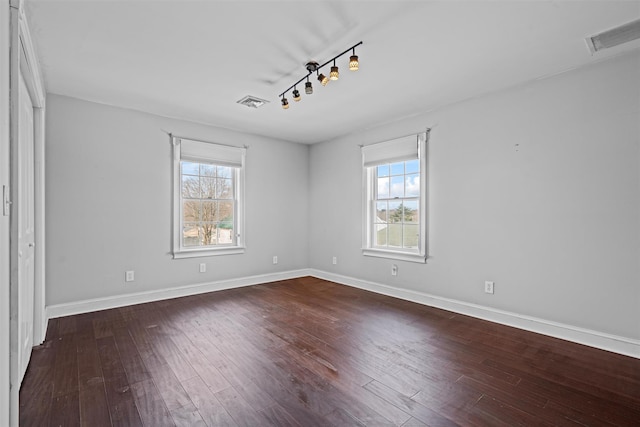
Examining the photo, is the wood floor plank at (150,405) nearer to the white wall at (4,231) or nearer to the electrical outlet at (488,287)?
the white wall at (4,231)

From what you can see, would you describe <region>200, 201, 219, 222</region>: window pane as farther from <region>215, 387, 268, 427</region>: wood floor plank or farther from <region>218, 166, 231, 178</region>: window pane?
<region>215, 387, 268, 427</region>: wood floor plank

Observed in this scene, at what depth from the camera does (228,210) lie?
16.5ft

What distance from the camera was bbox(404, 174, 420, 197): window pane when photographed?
169 inches

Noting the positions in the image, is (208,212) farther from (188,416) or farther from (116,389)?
(188,416)

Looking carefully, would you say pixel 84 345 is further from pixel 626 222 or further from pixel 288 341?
pixel 626 222

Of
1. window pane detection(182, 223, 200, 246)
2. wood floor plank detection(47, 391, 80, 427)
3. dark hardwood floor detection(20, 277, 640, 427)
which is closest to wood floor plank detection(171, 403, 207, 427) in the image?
dark hardwood floor detection(20, 277, 640, 427)

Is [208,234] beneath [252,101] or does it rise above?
beneath

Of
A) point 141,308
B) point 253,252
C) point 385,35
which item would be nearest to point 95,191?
point 141,308

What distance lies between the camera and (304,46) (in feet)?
8.39

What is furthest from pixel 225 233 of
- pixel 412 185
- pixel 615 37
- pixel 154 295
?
pixel 615 37

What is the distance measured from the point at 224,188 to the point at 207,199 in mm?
329

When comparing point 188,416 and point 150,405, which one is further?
point 150,405

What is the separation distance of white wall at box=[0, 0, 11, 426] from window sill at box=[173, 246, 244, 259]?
314 centimetres

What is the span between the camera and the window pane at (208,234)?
4773 millimetres
